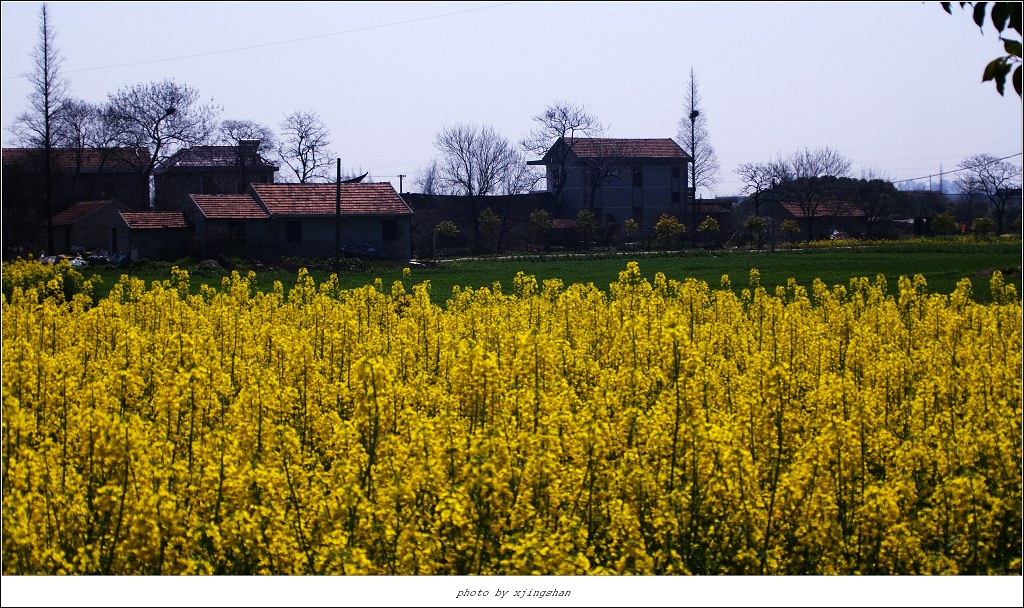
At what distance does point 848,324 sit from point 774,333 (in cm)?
122

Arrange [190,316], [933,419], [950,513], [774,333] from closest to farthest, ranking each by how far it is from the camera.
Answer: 1. [950,513]
2. [933,419]
3. [774,333]
4. [190,316]

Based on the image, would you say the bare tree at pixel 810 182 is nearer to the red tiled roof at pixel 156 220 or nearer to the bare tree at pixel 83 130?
the bare tree at pixel 83 130

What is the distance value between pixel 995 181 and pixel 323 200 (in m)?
23.6

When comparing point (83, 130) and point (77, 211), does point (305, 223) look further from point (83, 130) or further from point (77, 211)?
point (83, 130)

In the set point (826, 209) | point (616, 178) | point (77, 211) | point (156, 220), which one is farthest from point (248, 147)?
point (156, 220)

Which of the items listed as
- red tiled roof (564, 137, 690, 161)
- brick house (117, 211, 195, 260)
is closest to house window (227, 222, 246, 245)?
brick house (117, 211, 195, 260)

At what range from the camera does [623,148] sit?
14188 mm

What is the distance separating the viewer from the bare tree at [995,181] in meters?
8.02

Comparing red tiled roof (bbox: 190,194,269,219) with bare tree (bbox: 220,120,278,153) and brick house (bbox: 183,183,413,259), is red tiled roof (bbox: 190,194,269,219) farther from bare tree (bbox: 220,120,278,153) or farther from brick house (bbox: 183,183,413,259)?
bare tree (bbox: 220,120,278,153)

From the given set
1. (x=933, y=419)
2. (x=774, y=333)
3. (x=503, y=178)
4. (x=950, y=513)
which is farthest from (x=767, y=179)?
(x=950, y=513)

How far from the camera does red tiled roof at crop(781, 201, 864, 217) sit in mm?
22953

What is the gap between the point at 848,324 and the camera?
11.1 meters

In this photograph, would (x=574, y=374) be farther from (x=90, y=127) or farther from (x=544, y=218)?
(x=544, y=218)

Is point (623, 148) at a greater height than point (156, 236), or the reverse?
point (623, 148)
